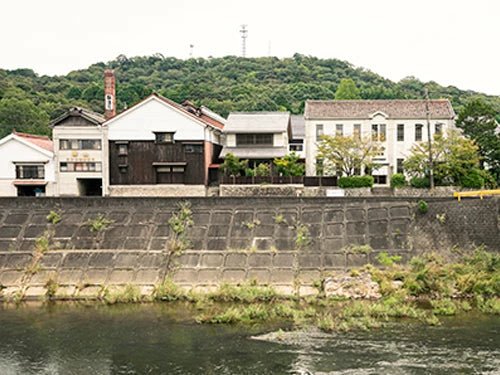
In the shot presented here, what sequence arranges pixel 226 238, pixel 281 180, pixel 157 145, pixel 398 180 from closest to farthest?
pixel 226 238
pixel 281 180
pixel 398 180
pixel 157 145

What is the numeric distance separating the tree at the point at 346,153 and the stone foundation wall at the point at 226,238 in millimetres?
10454

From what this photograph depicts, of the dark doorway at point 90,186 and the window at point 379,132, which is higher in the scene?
the window at point 379,132

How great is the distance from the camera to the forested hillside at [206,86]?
73750 mm

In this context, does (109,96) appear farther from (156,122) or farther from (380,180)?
(380,180)

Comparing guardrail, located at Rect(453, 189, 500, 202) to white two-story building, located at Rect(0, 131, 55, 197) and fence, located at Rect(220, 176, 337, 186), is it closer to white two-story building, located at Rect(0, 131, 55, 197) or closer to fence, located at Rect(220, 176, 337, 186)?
fence, located at Rect(220, 176, 337, 186)

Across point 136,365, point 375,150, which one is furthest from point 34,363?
point 375,150

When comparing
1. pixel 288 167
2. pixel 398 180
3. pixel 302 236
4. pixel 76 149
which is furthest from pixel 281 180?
pixel 76 149

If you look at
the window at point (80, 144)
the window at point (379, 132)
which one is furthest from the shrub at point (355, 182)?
the window at point (80, 144)

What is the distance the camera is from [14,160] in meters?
36.3

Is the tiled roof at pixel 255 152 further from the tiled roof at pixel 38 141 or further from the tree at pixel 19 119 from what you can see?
the tree at pixel 19 119

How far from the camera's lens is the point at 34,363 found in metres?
13.3

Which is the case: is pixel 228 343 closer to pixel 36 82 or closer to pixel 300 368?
pixel 300 368

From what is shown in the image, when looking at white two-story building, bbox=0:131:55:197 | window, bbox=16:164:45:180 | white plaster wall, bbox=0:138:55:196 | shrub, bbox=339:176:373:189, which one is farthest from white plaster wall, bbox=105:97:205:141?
shrub, bbox=339:176:373:189

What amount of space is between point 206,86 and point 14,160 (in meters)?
59.1
